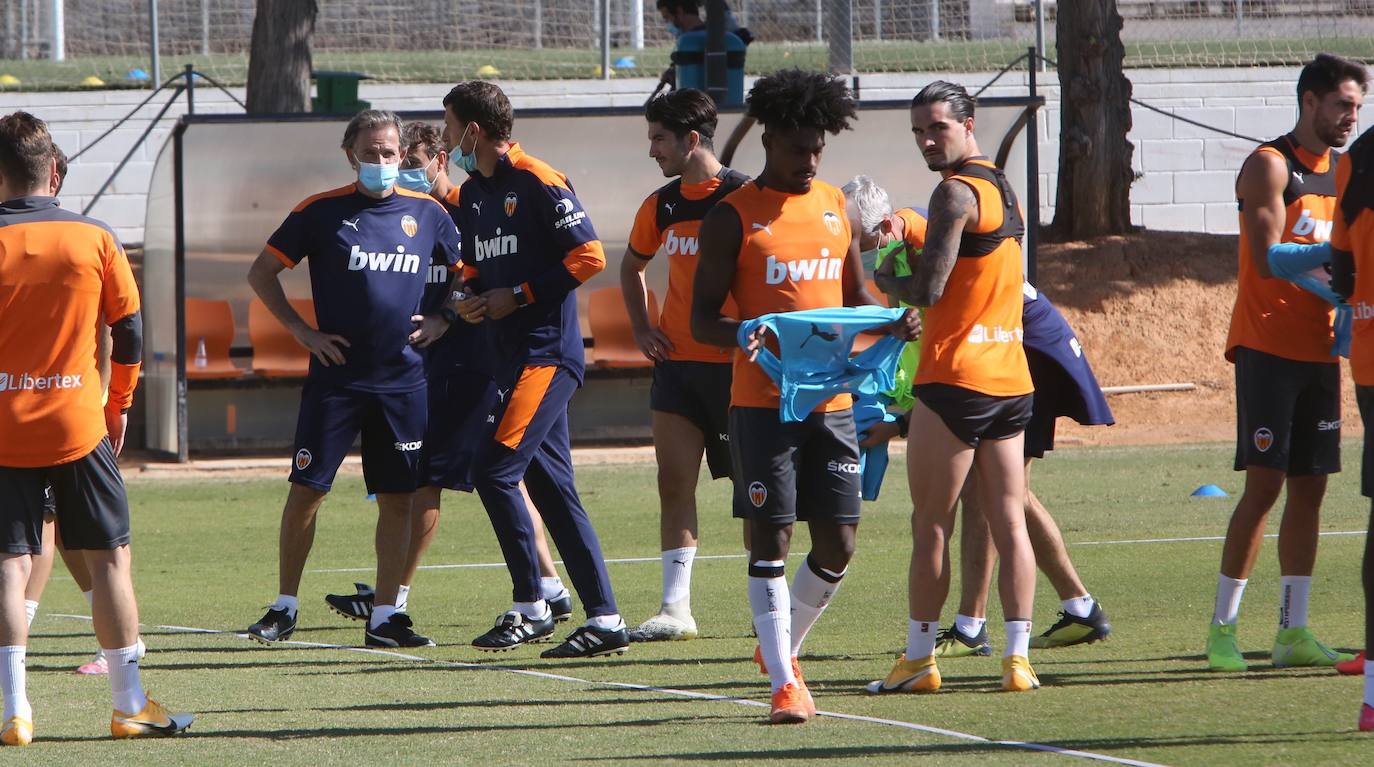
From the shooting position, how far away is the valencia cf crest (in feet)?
19.5

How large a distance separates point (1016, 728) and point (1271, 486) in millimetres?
1681

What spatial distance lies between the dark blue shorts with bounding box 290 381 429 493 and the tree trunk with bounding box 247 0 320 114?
15.3 metres

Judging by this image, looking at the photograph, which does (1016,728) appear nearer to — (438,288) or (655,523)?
(438,288)

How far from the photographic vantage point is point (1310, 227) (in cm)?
653

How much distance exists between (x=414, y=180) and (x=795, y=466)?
3376 mm

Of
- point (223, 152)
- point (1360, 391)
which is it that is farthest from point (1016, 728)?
point (223, 152)

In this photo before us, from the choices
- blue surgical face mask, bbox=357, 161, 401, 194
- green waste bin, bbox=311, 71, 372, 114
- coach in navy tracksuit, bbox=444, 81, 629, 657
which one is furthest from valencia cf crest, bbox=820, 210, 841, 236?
green waste bin, bbox=311, 71, 372, 114

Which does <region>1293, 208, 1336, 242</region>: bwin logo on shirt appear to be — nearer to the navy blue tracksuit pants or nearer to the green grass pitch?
the green grass pitch

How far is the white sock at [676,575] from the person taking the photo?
7.81 meters

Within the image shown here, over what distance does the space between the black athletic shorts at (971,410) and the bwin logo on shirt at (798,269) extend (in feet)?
1.82

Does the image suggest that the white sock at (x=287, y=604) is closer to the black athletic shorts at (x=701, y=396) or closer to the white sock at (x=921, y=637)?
the black athletic shorts at (x=701, y=396)

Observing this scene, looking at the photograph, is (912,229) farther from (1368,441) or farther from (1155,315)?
(1155,315)

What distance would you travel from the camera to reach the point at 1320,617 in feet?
25.1

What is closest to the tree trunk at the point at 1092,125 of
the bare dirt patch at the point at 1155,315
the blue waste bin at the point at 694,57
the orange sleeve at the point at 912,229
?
the bare dirt patch at the point at 1155,315
